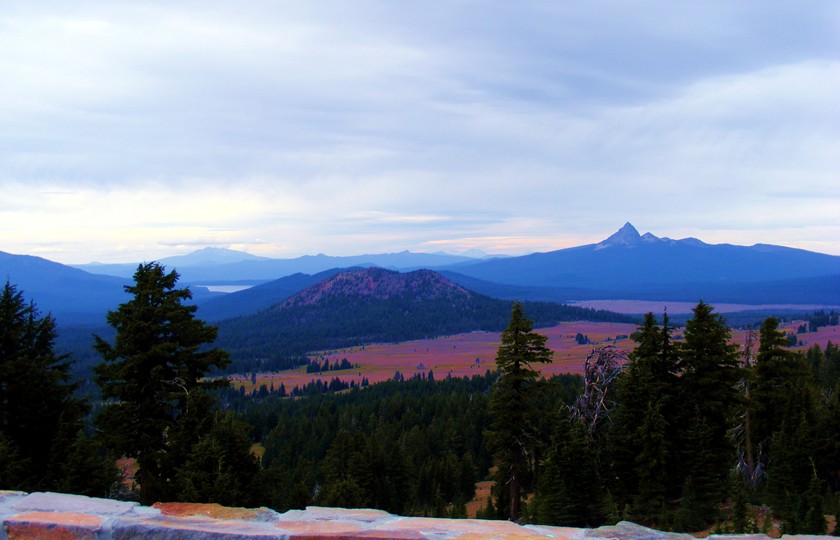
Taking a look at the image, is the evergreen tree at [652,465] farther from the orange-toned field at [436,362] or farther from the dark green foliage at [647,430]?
the orange-toned field at [436,362]

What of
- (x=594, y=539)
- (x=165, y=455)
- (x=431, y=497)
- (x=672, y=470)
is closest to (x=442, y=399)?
(x=431, y=497)

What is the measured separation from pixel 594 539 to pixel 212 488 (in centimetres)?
1167

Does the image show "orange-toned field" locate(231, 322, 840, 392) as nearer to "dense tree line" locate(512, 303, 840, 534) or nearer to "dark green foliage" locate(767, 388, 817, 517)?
"dark green foliage" locate(767, 388, 817, 517)

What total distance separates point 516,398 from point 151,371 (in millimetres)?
13720

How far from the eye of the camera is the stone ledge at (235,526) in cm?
563

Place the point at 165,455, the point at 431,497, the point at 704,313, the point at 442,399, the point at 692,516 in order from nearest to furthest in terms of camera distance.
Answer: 1. the point at 165,455
2. the point at 692,516
3. the point at 704,313
4. the point at 431,497
5. the point at 442,399

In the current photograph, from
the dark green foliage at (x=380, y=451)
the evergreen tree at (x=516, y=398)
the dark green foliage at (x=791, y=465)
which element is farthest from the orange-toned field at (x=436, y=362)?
the evergreen tree at (x=516, y=398)

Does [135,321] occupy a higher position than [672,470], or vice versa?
[135,321]

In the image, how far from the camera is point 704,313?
23469mm

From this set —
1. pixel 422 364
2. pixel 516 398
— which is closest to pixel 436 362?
pixel 422 364

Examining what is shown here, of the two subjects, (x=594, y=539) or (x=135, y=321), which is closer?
(x=594, y=539)

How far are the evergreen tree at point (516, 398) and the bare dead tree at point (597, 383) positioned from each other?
2048 mm

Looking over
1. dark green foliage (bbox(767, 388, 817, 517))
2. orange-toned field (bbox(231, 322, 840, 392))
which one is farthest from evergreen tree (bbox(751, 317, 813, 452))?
orange-toned field (bbox(231, 322, 840, 392))

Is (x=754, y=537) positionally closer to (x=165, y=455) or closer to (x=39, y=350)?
(x=165, y=455)
